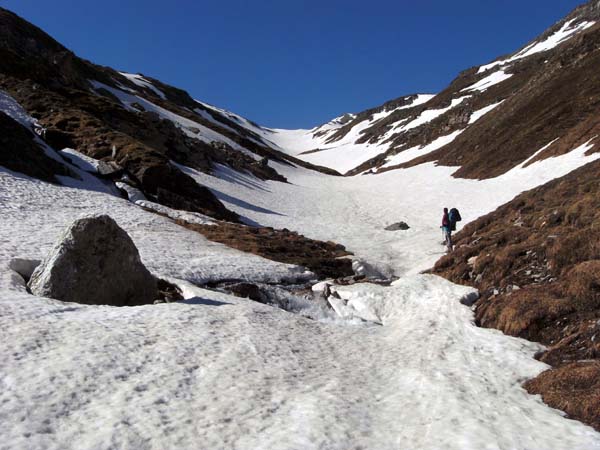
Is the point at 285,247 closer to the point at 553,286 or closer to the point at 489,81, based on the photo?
the point at 553,286

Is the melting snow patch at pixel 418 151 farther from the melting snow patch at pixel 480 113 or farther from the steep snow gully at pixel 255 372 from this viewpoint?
the steep snow gully at pixel 255 372

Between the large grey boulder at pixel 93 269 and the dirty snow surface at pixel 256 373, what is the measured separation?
83 centimetres

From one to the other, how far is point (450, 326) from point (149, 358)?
9.04 m

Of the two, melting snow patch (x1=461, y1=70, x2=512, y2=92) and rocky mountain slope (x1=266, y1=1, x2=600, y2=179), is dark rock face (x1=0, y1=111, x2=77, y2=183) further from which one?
melting snow patch (x1=461, y1=70, x2=512, y2=92)

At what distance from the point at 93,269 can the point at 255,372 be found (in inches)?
263

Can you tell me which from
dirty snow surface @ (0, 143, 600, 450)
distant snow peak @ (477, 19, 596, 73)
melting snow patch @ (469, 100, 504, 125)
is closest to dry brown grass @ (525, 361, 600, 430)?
dirty snow surface @ (0, 143, 600, 450)

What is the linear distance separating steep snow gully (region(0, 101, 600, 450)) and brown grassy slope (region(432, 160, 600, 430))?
1.67ft

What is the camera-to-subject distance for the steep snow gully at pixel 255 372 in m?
7.89

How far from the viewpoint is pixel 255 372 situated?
10.5m

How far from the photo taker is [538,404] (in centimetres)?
952

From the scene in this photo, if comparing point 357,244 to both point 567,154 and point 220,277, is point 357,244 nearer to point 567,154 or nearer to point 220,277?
point 220,277

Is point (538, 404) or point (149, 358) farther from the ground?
point (538, 404)

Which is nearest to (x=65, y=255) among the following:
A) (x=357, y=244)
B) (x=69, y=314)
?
(x=69, y=314)

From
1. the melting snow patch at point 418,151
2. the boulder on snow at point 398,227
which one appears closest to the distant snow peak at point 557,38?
the melting snow patch at point 418,151
